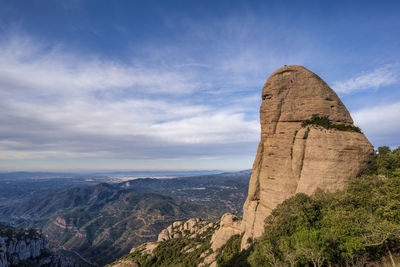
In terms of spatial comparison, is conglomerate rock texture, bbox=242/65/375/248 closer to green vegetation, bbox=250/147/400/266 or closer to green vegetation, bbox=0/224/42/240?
green vegetation, bbox=250/147/400/266

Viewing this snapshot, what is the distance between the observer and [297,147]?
39656mm

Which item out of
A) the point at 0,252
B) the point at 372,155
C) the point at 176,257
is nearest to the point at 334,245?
the point at 372,155

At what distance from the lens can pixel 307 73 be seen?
4128cm

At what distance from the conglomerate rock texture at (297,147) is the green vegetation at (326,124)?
755 mm

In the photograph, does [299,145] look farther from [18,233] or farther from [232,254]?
[18,233]

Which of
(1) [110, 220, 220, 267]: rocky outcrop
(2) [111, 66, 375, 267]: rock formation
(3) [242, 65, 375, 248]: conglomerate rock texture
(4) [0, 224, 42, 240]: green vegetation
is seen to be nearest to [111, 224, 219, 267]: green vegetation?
(1) [110, 220, 220, 267]: rocky outcrop

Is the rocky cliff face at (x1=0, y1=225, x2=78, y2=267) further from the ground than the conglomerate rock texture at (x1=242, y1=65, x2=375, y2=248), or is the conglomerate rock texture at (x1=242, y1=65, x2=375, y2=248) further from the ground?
the conglomerate rock texture at (x1=242, y1=65, x2=375, y2=248)

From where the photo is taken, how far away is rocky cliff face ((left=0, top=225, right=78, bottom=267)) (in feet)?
465

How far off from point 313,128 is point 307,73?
13.0 m

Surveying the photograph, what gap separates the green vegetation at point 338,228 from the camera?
21.2 meters

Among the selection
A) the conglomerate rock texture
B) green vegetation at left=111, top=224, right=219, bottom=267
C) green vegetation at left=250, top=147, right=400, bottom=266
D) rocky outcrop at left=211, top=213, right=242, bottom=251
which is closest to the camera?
green vegetation at left=250, top=147, right=400, bottom=266

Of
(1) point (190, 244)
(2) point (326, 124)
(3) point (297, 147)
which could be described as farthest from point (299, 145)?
(1) point (190, 244)

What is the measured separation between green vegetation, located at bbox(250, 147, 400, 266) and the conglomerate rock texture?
4663 mm

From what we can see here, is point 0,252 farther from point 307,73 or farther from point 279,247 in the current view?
point 307,73
